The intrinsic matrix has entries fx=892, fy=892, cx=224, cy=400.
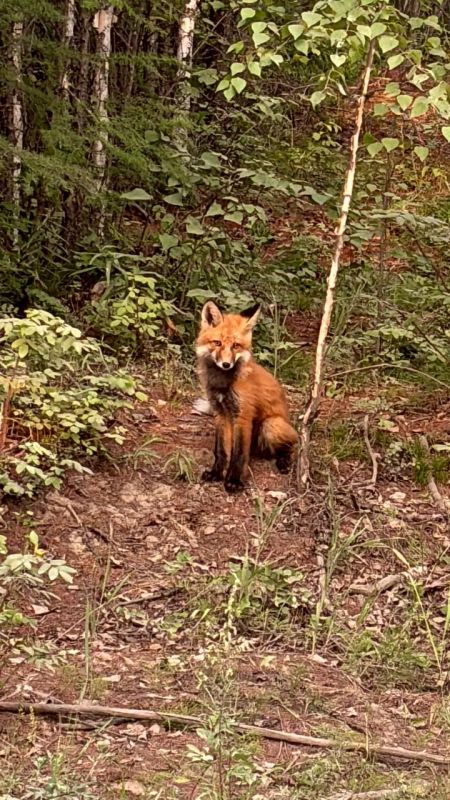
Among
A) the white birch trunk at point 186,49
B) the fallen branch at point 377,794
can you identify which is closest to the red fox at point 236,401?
the fallen branch at point 377,794

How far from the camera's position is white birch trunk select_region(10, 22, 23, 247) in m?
6.71

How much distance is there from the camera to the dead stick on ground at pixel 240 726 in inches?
151

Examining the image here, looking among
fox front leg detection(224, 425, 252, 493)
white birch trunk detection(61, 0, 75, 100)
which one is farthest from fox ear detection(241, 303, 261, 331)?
white birch trunk detection(61, 0, 75, 100)

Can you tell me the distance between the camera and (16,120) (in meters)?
7.19

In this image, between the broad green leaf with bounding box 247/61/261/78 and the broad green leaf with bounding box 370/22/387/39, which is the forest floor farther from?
the broad green leaf with bounding box 370/22/387/39

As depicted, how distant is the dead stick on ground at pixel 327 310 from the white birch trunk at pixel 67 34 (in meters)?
2.84

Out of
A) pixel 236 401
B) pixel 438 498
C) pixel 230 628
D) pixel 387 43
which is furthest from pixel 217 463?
pixel 387 43

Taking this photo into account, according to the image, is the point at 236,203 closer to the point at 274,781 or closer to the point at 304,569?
the point at 304,569

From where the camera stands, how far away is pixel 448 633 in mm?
4938

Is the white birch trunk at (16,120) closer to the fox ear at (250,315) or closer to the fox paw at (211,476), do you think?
the fox ear at (250,315)

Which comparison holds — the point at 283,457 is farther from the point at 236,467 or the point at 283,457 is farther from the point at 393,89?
the point at 393,89

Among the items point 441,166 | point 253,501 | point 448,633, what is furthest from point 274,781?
point 441,166

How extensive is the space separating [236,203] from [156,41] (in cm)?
325

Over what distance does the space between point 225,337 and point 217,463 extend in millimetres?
884
